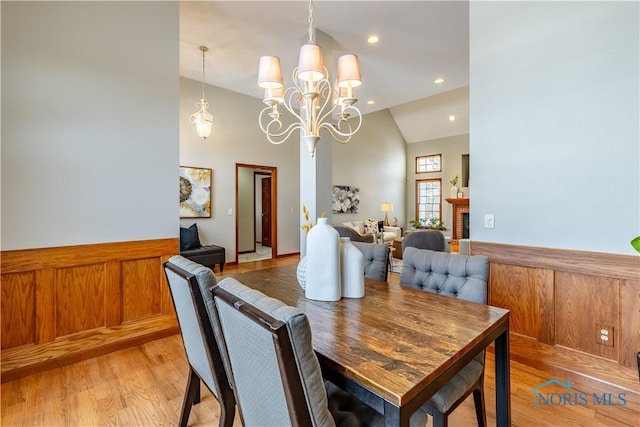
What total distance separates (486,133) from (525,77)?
0.44m

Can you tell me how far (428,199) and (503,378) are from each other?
9353 millimetres

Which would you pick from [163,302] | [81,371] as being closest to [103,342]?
[81,371]

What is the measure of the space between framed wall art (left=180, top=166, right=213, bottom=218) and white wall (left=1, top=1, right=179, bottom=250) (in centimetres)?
257

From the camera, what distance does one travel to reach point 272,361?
791 mm

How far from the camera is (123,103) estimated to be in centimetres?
251

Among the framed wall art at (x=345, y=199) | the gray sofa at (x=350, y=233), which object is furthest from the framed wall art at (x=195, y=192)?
the framed wall art at (x=345, y=199)

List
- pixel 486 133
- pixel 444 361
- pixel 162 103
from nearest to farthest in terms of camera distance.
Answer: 1. pixel 444 361
2. pixel 486 133
3. pixel 162 103

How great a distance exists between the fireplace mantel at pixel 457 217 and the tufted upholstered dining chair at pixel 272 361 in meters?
9.07

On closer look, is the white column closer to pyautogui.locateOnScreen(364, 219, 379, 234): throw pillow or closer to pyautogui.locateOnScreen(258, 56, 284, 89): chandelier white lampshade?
pyautogui.locateOnScreen(258, 56, 284, 89): chandelier white lampshade

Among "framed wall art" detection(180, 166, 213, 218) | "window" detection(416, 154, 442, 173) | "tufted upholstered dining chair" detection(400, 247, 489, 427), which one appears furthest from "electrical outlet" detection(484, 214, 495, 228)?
"window" detection(416, 154, 442, 173)

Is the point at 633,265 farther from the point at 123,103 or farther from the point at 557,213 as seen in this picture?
the point at 123,103

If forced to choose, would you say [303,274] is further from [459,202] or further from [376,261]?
[459,202]

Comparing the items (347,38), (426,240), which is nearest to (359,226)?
(426,240)

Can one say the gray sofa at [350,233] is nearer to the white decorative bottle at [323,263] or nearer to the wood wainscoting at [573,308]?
the wood wainscoting at [573,308]
